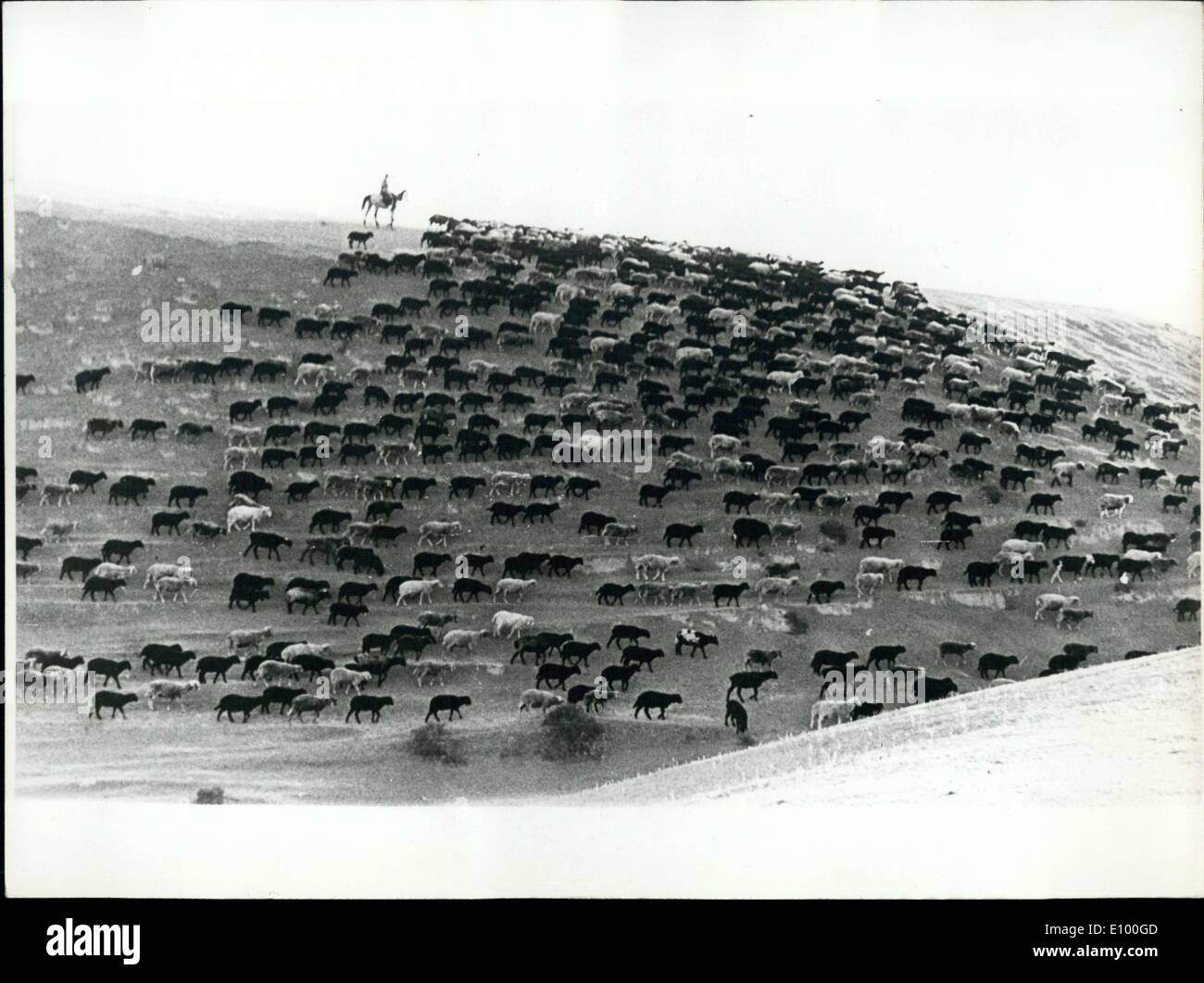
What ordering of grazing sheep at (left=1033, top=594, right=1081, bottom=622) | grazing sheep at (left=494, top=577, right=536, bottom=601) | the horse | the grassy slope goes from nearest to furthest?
the grassy slope < grazing sheep at (left=494, top=577, right=536, bottom=601) < grazing sheep at (left=1033, top=594, right=1081, bottom=622) < the horse

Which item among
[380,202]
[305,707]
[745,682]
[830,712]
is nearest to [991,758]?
[830,712]

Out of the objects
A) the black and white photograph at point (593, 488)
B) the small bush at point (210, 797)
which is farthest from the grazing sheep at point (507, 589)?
the small bush at point (210, 797)

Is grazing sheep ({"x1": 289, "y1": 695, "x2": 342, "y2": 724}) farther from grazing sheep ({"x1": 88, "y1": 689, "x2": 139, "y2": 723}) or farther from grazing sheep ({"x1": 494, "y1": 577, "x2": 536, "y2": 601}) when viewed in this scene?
grazing sheep ({"x1": 494, "y1": 577, "x2": 536, "y2": 601})

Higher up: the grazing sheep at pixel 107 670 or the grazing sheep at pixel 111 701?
the grazing sheep at pixel 107 670

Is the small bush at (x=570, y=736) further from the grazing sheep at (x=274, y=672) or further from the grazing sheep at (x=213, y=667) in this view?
the grazing sheep at (x=213, y=667)

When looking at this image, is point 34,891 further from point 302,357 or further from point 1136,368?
point 1136,368

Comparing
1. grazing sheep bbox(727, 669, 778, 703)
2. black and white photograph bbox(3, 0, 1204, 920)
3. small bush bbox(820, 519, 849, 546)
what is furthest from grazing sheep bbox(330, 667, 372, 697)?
small bush bbox(820, 519, 849, 546)
